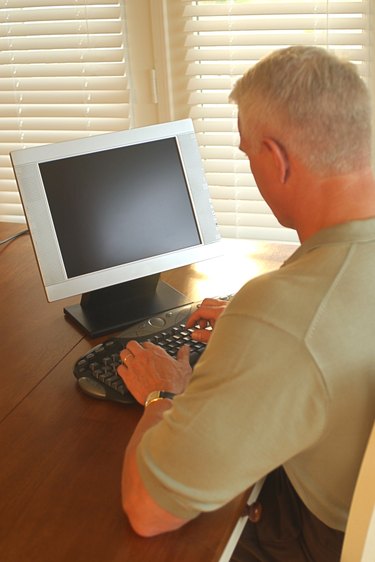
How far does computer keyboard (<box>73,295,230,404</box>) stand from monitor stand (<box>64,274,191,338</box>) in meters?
0.06

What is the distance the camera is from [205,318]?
1.56 meters

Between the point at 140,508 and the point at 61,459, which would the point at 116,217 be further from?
the point at 140,508

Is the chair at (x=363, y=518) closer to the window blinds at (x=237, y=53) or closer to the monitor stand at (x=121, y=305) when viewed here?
the monitor stand at (x=121, y=305)

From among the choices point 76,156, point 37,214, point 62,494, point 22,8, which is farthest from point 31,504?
point 22,8

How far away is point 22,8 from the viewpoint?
2420 mm

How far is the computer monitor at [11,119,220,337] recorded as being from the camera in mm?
1618

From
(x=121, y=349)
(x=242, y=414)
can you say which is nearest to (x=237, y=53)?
(x=121, y=349)

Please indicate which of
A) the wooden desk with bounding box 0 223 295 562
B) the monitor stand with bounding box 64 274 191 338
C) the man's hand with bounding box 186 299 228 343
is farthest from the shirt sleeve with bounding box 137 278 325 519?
the monitor stand with bounding box 64 274 191 338

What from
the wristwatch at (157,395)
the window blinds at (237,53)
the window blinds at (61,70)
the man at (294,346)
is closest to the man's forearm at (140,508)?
the man at (294,346)

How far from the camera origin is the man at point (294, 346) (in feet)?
3.20

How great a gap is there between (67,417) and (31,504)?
9.0 inches

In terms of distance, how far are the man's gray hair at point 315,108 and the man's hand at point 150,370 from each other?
0.47 meters

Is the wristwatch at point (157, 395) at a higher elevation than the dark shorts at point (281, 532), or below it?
higher

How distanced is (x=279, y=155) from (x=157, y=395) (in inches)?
18.0
